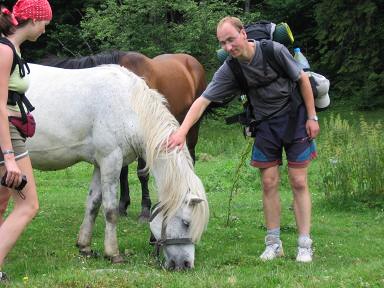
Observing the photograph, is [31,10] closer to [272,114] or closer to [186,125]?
[186,125]

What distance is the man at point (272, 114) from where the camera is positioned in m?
5.56

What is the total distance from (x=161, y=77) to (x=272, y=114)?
3.60 metres

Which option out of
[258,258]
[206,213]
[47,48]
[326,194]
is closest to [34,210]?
[206,213]

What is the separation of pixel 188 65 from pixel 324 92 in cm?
441

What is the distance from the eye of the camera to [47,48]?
1108 inches

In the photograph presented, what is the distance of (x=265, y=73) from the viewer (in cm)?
561

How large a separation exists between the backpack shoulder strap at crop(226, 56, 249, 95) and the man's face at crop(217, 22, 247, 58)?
0.20 m

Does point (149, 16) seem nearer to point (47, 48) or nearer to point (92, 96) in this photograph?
point (47, 48)

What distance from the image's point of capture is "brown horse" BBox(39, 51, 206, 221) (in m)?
7.85

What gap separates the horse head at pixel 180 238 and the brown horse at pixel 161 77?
6.88 ft

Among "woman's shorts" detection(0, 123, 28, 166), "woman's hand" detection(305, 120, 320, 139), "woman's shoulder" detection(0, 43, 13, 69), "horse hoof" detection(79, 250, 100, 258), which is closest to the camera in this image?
"woman's shoulder" detection(0, 43, 13, 69)

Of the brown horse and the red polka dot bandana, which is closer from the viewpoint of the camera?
the red polka dot bandana

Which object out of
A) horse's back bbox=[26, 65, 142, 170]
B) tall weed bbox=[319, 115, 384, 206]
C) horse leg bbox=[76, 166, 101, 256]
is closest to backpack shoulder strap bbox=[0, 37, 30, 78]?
horse's back bbox=[26, 65, 142, 170]

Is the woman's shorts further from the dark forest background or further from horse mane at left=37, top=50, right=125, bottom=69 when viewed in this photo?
the dark forest background
